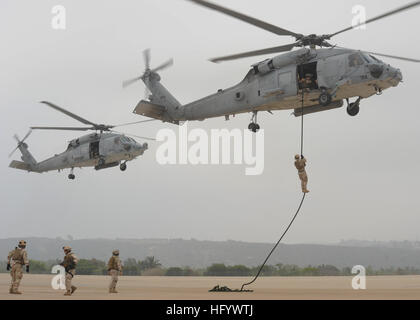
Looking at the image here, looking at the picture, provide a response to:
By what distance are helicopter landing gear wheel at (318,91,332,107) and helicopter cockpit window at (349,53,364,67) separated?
154 centimetres

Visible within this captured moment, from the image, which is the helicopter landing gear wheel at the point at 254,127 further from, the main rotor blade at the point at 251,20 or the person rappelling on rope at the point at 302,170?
the person rappelling on rope at the point at 302,170

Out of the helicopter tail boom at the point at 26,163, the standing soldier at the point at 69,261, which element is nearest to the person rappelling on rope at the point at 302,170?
the standing soldier at the point at 69,261

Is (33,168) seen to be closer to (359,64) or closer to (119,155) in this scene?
(119,155)

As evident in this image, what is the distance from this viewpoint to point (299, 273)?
44812 mm

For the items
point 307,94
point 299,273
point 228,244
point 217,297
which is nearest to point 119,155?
point 299,273

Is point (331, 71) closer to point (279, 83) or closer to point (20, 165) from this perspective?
point (279, 83)

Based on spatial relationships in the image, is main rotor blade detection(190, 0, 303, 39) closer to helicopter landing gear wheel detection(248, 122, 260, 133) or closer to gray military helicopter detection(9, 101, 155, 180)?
helicopter landing gear wheel detection(248, 122, 260, 133)

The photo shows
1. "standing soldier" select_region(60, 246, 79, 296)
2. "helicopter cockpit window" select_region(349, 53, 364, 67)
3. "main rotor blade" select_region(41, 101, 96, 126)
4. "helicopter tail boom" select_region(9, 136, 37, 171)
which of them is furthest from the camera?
"helicopter tail boom" select_region(9, 136, 37, 171)

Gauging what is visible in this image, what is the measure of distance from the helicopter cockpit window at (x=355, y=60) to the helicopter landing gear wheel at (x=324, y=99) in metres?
1.54

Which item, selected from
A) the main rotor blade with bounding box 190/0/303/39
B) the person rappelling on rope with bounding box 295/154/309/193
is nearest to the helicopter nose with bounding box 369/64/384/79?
the main rotor blade with bounding box 190/0/303/39

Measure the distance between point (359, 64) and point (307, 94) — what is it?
101 inches

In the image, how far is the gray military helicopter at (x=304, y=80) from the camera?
2458 cm

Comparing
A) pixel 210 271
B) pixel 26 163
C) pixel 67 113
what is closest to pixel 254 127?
pixel 67 113

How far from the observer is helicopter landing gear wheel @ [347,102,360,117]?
2570cm
